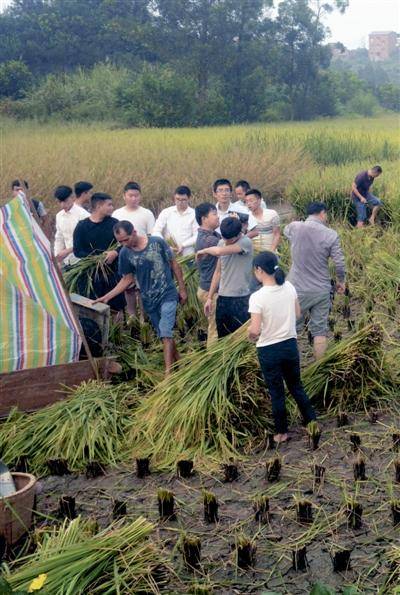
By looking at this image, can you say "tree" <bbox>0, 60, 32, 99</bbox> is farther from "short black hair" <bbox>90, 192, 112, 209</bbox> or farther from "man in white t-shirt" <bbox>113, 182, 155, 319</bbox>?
"short black hair" <bbox>90, 192, 112, 209</bbox>

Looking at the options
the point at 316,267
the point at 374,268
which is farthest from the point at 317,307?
the point at 374,268

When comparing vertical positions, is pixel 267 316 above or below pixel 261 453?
above

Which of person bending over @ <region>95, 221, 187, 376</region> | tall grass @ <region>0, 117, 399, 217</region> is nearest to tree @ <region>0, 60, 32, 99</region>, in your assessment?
tall grass @ <region>0, 117, 399, 217</region>

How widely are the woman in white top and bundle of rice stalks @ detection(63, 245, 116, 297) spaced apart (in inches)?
90.8

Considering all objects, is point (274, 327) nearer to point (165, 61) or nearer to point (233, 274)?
point (233, 274)

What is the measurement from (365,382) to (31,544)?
2632 millimetres

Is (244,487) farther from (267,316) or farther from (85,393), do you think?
(85,393)

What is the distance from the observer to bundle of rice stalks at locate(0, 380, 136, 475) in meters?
5.20

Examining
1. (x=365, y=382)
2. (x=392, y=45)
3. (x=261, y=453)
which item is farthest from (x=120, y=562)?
(x=392, y=45)

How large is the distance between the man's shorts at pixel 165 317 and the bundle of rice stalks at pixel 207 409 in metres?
0.47

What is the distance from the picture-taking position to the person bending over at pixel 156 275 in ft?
20.0

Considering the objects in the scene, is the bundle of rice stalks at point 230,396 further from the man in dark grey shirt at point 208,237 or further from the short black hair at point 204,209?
the short black hair at point 204,209

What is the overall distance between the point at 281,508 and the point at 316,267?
2216 mm

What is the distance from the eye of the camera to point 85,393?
5641 mm
